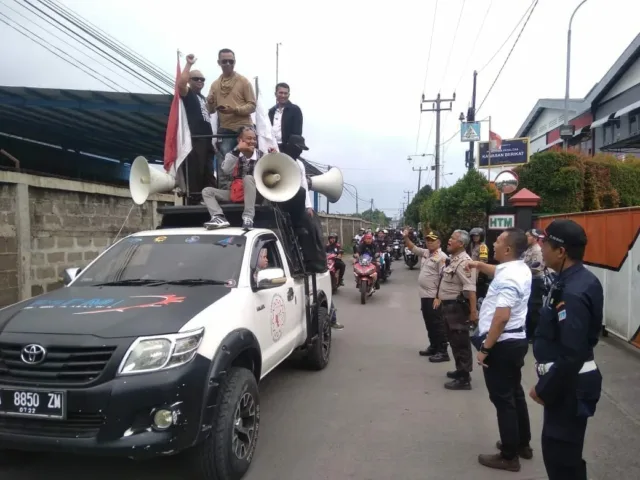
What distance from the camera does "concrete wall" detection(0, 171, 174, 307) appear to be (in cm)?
692

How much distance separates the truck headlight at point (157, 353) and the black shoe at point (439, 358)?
178 inches

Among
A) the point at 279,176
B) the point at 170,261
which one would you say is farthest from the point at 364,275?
the point at 170,261

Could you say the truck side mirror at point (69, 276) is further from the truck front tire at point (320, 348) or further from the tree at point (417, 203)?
the tree at point (417, 203)

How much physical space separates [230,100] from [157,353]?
4.26m

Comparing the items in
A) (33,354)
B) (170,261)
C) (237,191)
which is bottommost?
(33,354)

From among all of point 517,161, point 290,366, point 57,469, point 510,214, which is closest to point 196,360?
point 57,469

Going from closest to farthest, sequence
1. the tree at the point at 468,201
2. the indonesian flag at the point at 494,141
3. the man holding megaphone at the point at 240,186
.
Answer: the man holding megaphone at the point at 240,186
the tree at the point at 468,201
the indonesian flag at the point at 494,141

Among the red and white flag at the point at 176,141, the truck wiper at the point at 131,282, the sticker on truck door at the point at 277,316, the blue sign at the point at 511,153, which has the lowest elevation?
the sticker on truck door at the point at 277,316

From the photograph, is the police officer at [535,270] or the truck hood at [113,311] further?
the police officer at [535,270]

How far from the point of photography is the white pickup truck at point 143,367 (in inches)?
A: 114

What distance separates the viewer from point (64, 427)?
9.66 feet

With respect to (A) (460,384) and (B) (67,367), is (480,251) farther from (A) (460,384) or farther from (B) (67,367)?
(B) (67,367)

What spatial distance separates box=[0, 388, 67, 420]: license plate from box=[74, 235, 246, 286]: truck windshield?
4.33 ft

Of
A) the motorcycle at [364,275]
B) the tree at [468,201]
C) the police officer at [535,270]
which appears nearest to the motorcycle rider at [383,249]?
the tree at [468,201]
